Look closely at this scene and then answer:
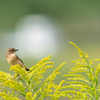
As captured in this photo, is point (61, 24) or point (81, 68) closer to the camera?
point (81, 68)

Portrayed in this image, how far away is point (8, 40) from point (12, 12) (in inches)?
493

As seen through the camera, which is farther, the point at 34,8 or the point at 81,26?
the point at 34,8

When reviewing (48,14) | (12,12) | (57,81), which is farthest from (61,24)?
(57,81)

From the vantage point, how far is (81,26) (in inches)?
1426

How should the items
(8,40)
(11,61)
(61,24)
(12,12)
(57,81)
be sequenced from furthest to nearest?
(12,12) < (61,24) < (8,40) < (57,81) < (11,61)

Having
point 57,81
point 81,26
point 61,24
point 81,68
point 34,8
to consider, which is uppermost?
point 34,8

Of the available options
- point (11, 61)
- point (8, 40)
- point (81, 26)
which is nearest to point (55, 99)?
point (11, 61)

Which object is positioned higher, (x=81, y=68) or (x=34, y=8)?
(x=34, y=8)

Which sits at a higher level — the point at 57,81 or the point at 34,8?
the point at 34,8

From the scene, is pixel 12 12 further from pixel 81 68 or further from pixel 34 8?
pixel 81 68

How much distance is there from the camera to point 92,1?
4475 centimetres

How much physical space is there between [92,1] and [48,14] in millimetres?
8957

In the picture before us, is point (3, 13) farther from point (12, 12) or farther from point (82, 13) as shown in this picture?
point (82, 13)

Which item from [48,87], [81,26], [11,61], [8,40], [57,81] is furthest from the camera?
[81,26]
